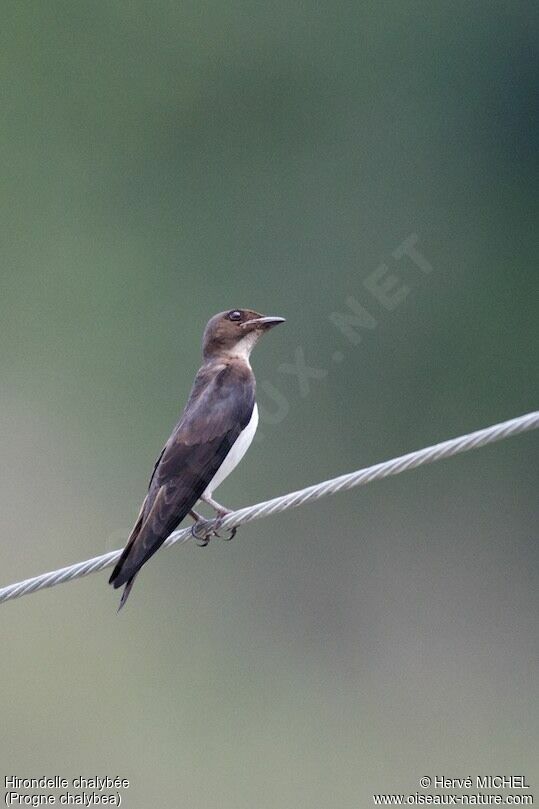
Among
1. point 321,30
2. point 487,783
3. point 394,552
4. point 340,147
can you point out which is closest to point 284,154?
point 340,147

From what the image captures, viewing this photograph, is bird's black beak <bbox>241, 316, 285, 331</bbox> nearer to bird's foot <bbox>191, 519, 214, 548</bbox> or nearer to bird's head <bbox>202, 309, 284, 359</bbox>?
bird's head <bbox>202, 309, 284, 359</bbox>

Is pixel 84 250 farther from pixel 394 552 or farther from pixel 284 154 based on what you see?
pixel 394 552

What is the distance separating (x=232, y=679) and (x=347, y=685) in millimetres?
1326

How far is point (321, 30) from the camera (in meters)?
29.3

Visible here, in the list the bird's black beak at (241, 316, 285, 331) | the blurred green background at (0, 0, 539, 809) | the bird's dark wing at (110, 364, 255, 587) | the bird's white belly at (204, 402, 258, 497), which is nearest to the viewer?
the bird's dark wing at (110, 364, 255, 587)

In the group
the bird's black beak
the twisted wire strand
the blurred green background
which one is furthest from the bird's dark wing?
the blurred green background

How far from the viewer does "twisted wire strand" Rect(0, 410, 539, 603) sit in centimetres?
540

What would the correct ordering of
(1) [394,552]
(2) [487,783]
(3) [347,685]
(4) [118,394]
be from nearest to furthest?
(2) [487,783], (3) [347,685], (1) [394,552], (4) [118,394]

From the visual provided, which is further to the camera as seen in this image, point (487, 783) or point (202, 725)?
point (202, 725)

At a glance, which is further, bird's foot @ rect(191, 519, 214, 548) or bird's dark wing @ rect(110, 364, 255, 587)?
bird's foot @ rect(191, 519, 214, 548)

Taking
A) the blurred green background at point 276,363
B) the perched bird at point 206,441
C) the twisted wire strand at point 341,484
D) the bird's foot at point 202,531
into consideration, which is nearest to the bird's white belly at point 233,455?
the perched bird at point 206,441

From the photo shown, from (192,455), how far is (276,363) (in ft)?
44.7

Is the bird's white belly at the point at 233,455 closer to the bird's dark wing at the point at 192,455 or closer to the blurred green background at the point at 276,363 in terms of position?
the bird's dark wing at the point at 192,455

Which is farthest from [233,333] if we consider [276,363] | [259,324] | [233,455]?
[276,363]
